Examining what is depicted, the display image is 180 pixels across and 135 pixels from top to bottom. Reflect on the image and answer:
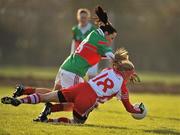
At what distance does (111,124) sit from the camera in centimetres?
1262

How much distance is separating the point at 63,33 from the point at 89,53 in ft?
62.0

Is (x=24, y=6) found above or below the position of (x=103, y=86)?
above

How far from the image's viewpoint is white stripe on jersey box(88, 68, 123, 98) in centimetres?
1189

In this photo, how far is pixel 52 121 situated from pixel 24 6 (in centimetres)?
1799

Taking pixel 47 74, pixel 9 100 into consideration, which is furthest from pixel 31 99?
pixel 47 74

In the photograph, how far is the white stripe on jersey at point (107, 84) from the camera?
1189 cm

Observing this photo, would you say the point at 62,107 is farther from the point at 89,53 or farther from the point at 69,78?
the point at 89,53

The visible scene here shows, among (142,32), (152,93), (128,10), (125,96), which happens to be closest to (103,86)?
(125,96)

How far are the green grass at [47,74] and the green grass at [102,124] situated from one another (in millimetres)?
11480

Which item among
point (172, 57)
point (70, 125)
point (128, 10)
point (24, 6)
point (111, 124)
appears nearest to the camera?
point (70, 125)

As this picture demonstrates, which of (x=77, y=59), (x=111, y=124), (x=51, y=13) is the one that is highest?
(x=51, y=13)

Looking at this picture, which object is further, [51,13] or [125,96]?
[51,13]

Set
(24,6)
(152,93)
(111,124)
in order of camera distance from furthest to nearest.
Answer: (24,6)
(152,93)
(111,124)

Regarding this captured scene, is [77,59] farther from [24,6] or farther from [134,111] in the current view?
[24,6]
